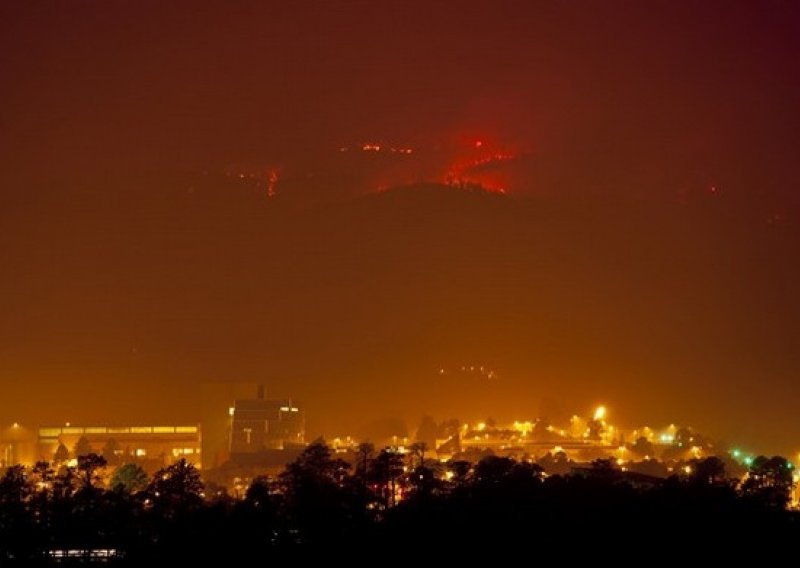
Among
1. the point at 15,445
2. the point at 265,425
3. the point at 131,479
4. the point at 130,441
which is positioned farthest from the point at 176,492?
the point at 130,441

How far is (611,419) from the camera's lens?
4791 centimetres

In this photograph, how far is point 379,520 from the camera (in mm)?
17875

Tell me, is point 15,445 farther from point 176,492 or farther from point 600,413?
point 176,492

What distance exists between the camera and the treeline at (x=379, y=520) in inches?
640

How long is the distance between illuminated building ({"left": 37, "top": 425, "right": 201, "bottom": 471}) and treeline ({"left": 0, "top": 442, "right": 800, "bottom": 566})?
20.2 m

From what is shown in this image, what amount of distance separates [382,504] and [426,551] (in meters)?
3.19

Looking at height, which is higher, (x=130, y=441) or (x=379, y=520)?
(x=130, y=441)

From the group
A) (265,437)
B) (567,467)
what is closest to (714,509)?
(567,467)

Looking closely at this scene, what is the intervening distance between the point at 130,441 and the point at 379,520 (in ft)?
83.2

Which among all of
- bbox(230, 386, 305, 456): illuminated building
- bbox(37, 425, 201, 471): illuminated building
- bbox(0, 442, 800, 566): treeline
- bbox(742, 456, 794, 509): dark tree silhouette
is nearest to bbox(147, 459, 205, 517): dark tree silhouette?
bbox(0, 442, 800, 566): treeline

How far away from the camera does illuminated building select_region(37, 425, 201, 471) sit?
39.8 metres

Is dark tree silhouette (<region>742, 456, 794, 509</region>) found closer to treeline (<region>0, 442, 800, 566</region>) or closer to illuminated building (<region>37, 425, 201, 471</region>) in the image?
treeline (<region>0, 442, 800, 566</region>)

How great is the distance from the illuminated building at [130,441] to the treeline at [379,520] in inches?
795

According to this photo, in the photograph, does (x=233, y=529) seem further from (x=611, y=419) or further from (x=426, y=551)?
(x=611, y=419)
